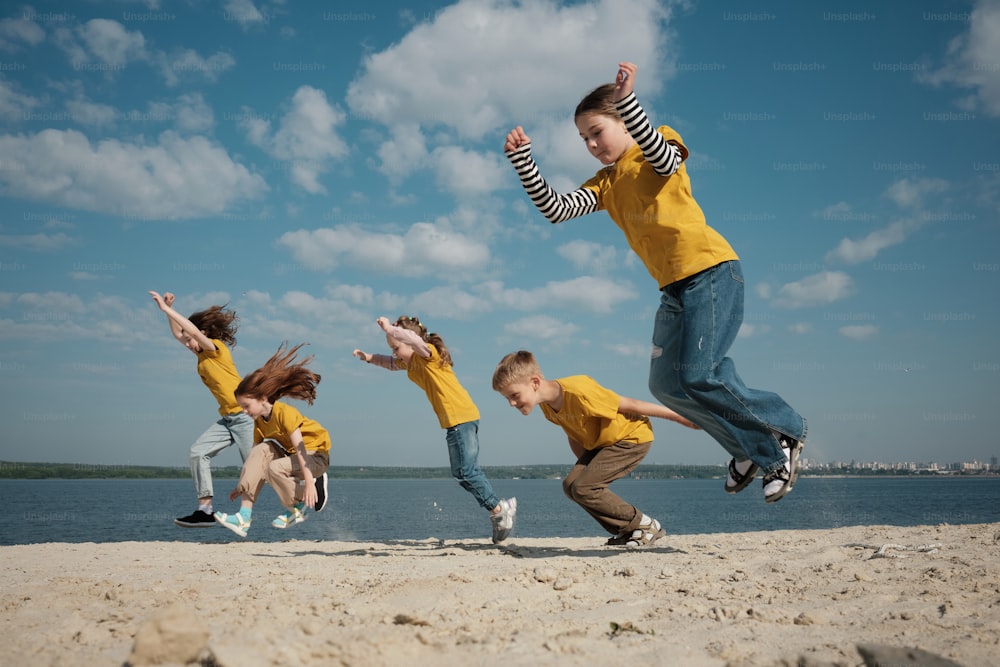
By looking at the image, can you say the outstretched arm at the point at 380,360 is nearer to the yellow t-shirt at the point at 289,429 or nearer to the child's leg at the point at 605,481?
the yellow t-shirt at the point at 289,429

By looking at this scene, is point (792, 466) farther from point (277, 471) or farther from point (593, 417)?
point (277, 471)

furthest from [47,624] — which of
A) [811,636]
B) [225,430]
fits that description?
[225,430]

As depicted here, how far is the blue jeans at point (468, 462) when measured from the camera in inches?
272

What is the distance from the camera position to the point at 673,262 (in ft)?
13.0

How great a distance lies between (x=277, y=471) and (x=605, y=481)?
10.0 feet

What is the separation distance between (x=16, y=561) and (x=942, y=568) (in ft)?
21.7

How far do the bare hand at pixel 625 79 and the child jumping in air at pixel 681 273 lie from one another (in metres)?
0.32

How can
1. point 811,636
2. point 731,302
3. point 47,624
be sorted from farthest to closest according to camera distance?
point 731,302
point 47,624
point 811,636

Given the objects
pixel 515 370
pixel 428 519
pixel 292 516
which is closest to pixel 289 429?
pixel 292 516

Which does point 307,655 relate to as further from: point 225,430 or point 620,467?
point 225,430

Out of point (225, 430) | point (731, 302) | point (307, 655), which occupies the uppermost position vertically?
point (731, 302)

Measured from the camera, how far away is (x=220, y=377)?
7.52 metres

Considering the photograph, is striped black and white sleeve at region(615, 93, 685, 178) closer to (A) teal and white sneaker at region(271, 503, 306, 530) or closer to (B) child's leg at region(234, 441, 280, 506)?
(A) teal and white sneaker at region(271, 503, 306, 530)

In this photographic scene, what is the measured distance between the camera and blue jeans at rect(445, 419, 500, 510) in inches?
272
